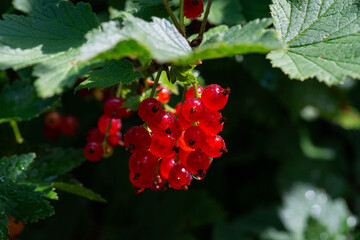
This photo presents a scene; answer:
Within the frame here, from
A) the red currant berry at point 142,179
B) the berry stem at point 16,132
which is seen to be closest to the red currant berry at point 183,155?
the red currant berry at point 142,179

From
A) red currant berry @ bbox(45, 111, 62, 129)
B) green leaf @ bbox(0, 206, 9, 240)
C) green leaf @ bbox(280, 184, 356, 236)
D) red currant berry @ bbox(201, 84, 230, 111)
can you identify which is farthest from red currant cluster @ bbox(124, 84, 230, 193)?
green leaf @ bbox(280, 184, 356, 236)

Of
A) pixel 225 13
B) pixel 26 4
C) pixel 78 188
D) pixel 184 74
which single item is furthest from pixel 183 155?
pixel 26 4

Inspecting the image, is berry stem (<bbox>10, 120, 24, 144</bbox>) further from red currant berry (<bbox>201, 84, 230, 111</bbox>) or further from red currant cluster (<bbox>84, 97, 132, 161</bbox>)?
red currant berry (<bbox>201, 84, 230, 111</bbox>)

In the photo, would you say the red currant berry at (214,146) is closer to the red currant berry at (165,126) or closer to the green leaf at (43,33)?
the red currant berry at (165,126)

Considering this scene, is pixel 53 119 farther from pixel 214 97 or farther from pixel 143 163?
pixel 214 97

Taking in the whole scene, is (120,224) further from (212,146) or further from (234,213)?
(212,146)
